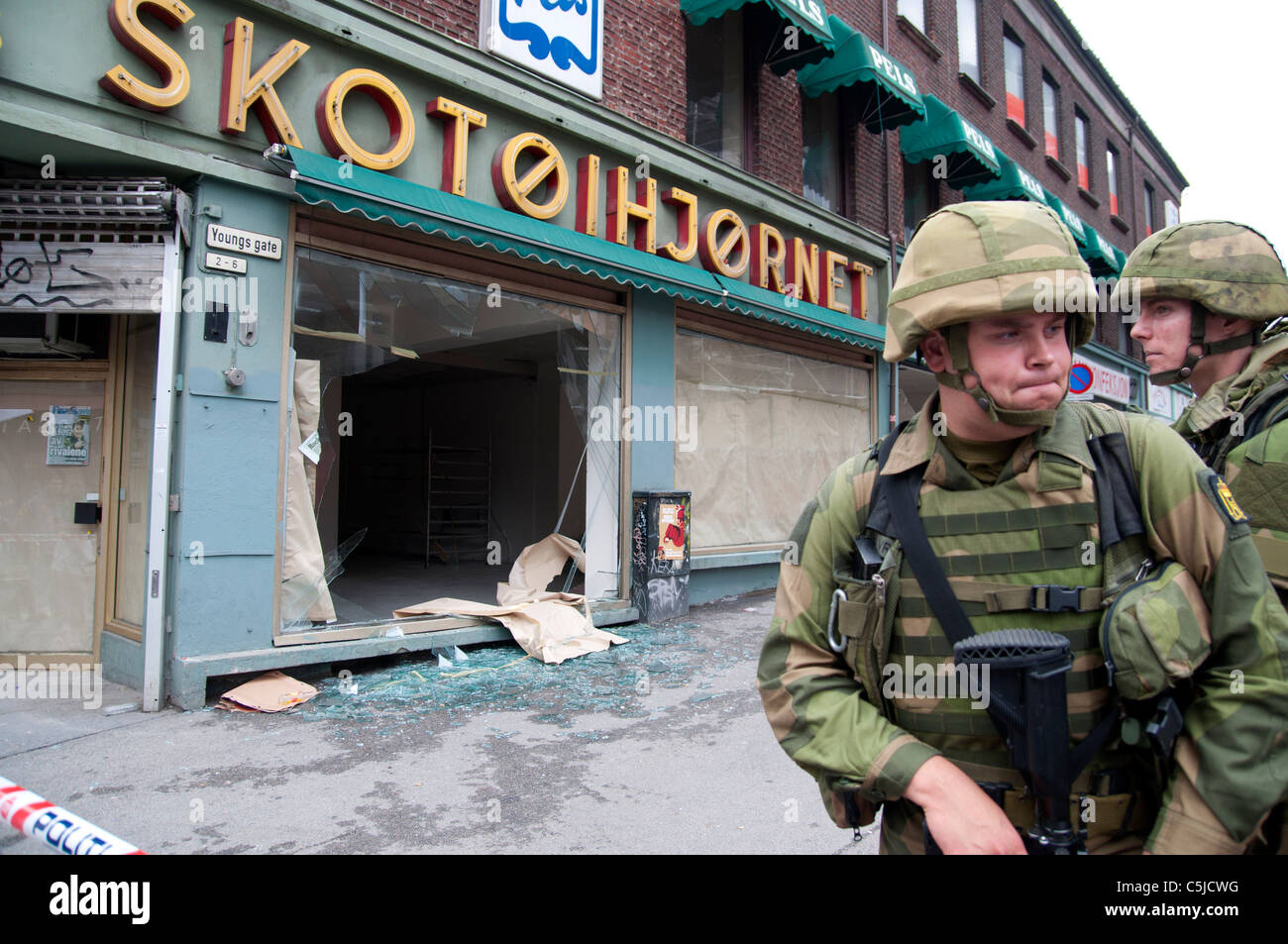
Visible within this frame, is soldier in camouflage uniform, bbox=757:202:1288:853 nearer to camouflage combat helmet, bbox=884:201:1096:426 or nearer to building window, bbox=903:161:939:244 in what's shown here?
camouflage combat helmet, bbox=884:201:1096:426

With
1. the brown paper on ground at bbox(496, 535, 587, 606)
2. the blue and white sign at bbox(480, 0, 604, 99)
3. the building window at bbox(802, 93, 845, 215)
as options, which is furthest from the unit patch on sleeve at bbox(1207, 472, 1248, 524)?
the building window at bbox(802, 93, 845, 215)

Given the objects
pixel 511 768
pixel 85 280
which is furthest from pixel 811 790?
pixel 85 280

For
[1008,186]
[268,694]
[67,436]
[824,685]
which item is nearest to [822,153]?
[1008,186]

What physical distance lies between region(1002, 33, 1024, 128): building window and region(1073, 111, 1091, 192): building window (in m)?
3.42

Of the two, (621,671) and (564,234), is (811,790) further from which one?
(564,234)

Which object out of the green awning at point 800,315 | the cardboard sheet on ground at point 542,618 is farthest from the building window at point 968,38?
the cardboard sheet on ground at point 542,618

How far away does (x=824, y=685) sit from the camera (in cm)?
160

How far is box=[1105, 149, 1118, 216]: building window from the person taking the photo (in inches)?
819

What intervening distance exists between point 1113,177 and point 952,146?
12487 mm

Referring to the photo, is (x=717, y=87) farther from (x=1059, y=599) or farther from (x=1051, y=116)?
(x=1051, y=116)

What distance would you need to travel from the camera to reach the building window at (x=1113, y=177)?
2081 cm

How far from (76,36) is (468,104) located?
9.24 feet

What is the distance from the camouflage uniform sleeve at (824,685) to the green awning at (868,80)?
10051 mm
